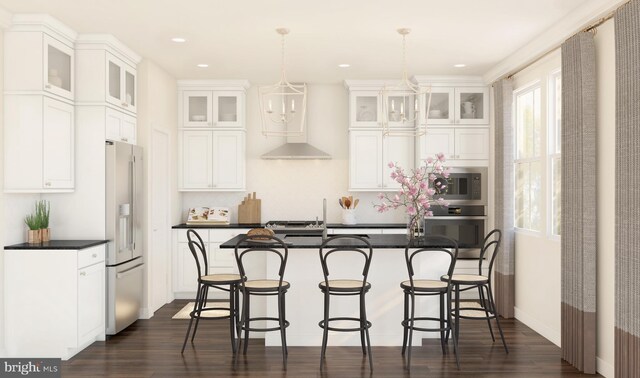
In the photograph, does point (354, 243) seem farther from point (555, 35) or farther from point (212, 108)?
point (212, 108)

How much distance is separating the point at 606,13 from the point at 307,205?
15.6ft

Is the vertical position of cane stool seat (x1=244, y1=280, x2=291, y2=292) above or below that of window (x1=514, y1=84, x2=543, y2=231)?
below

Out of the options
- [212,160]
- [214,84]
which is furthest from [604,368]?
[214,84]

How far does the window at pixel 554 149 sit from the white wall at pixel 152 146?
4347 millimetres

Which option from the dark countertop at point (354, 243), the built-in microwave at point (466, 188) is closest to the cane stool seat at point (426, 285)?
the dark countertop at point (354, 243)

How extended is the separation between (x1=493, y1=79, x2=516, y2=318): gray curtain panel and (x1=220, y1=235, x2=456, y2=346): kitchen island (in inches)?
A: 65.8

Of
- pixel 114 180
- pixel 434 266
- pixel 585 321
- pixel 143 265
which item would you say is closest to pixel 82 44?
pixel 114 180

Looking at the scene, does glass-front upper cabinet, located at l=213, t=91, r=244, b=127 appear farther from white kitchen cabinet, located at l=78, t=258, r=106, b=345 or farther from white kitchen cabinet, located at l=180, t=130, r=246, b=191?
white kitchen cabinet, located at l=78, t=258, r=106, b=345

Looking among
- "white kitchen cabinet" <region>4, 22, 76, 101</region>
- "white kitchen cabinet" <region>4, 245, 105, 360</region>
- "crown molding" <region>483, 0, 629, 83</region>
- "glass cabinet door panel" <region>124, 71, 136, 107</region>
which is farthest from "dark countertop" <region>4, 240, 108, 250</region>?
"crown molding" <region>483, 0, 629, 83</region>

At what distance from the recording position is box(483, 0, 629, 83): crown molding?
168 inches

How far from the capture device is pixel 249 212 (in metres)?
7.80

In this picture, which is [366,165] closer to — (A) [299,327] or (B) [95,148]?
(A) [299,327]

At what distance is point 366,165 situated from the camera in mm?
7609

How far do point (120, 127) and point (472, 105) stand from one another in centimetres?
444
